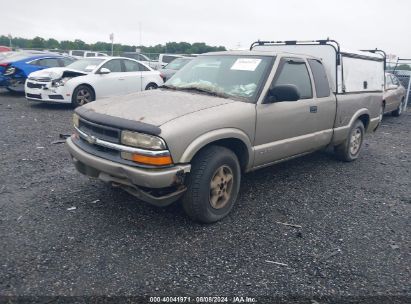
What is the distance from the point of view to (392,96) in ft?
37.5

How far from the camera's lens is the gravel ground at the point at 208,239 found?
2686 mm

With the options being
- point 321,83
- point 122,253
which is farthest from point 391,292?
point 321,83

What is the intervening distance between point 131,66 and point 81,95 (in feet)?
6.76

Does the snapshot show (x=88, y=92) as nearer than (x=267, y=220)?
No

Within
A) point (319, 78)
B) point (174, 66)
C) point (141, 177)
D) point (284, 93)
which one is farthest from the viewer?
point (174, 66)

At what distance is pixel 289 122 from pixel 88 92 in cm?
714

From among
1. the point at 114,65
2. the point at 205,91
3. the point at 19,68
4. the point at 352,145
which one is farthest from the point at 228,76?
the point at 19,68

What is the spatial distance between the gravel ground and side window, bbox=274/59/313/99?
1.30m

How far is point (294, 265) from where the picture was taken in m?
2.99

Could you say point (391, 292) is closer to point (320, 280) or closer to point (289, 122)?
point (320, 280)

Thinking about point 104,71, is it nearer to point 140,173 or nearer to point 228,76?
point 228,76

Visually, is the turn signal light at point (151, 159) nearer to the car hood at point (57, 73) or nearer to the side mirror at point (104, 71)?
the side mirror at point (104, 71)

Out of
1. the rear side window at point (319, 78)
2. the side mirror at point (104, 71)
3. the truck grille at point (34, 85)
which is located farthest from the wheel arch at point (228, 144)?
the truck grille at point (34, 85)

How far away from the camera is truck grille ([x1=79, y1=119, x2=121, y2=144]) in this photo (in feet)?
10.7
